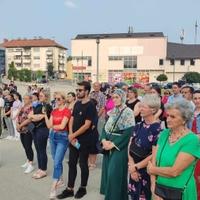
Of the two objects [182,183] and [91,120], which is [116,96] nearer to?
[91,120]

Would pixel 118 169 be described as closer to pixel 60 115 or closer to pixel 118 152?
pixel 118 152

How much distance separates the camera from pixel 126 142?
495cm

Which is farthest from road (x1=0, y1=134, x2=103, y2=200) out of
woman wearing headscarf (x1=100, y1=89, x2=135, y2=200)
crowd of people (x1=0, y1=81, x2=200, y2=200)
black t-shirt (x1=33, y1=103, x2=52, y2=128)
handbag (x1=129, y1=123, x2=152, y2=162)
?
handbag (x1=129, y1=123, x2=152, y2=162)

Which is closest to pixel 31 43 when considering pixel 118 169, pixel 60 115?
pixel 60 115

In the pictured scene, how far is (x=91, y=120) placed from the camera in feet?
19.3

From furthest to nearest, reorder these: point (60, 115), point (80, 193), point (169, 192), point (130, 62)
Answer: point (130, 62) < point (60, 115) < point (80, 193) < point (169, 192)

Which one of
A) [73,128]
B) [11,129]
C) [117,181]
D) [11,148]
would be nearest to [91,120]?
[73,128]

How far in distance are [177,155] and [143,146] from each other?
1.00m

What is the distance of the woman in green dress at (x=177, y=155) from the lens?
124 inches

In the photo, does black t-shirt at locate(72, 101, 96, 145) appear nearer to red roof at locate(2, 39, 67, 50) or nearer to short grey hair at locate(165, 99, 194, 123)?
short grey hair at locate(165, 99, 194, 123)

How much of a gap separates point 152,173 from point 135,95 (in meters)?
5.14

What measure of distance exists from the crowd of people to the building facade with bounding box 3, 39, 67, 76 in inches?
5249

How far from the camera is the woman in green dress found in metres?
3.16

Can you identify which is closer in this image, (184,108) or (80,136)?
(184,108)
